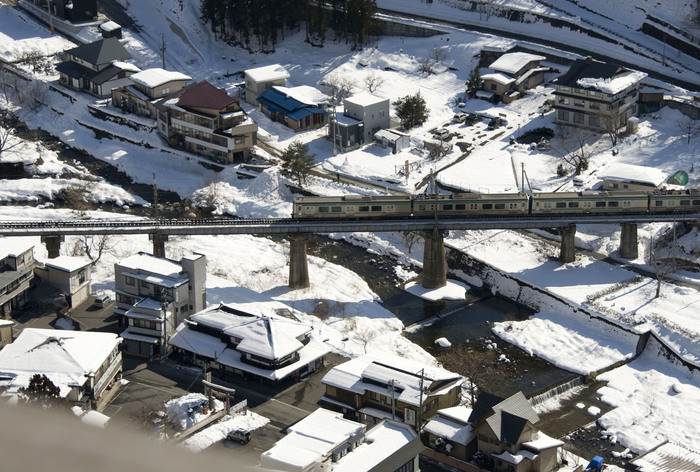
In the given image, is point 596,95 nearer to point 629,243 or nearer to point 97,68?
point 629,243

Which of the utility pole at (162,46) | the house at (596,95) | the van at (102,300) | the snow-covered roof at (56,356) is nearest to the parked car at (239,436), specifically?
the snow-covered roof at (56,356)

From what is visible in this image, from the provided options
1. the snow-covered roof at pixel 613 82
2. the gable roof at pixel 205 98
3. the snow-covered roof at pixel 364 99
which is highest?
the snow-covered roof at pixel 613 82

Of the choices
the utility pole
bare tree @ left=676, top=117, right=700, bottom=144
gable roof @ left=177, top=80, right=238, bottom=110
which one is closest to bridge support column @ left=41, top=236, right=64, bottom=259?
gable roof @ left=177, top=80, right=238, bottom=110

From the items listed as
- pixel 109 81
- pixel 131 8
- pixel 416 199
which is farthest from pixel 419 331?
pixel 131 8

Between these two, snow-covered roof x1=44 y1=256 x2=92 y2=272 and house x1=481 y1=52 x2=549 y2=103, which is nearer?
snow-covered roof x1=44 y1=256 x2=92 y2=272

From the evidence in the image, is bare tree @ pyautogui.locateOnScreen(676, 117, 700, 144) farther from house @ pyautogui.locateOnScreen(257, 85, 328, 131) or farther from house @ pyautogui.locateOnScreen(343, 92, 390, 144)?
house @ pyautogui.locateOnScreen(257, 85, 328, 131)

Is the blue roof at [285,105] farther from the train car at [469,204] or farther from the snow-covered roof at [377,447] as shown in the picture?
the snow-covered roof at [377,447]

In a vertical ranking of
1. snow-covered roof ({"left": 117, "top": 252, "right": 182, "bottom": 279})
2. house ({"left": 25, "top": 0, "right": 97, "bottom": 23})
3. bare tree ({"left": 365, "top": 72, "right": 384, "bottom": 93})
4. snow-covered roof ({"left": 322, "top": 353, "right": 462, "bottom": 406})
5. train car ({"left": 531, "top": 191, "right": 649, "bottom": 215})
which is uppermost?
house ({"left": 25, "top": 0, "right": 97, "bottom": 23})
